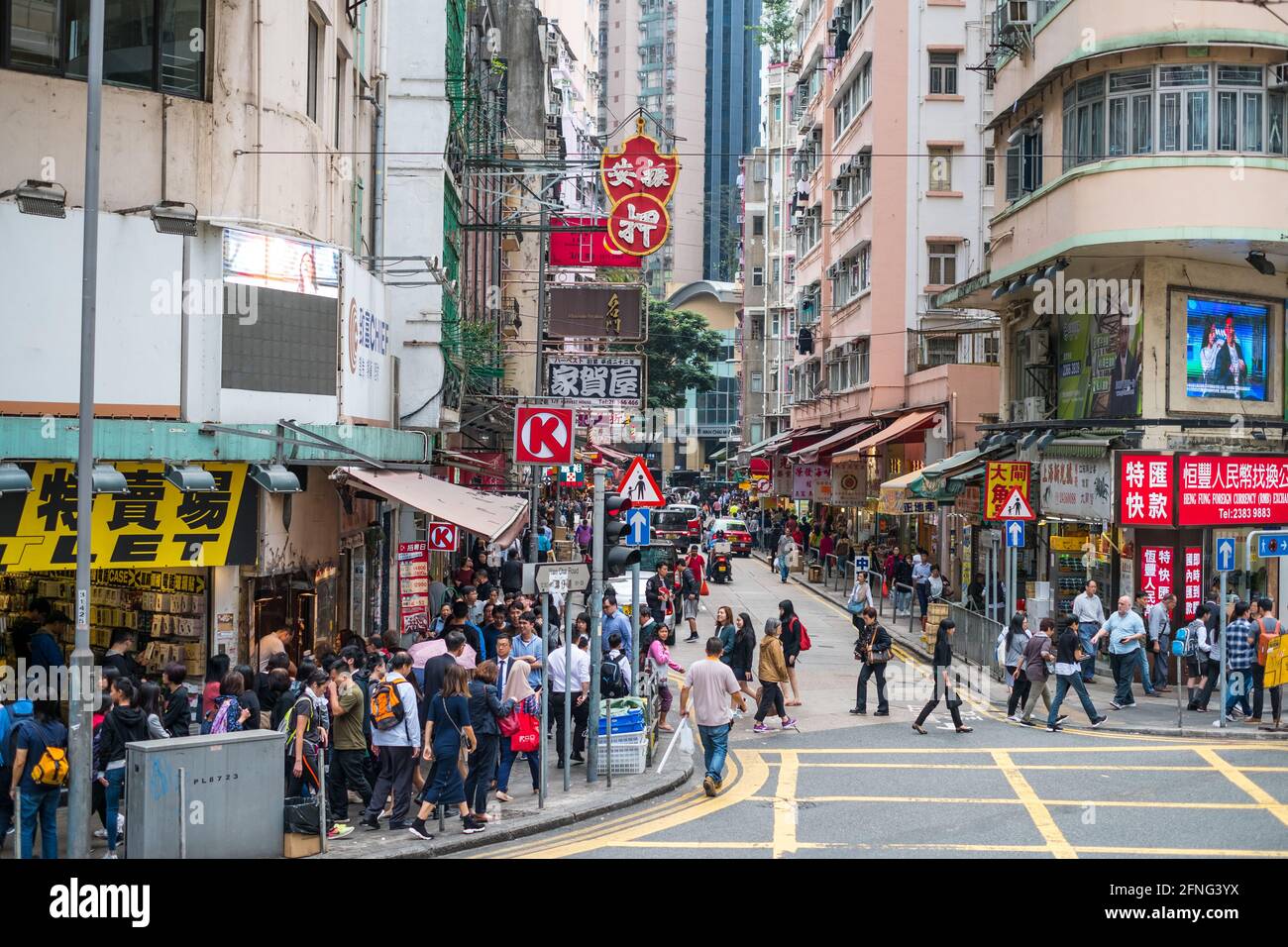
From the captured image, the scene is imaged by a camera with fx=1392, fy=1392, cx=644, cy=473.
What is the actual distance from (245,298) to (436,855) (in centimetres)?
694

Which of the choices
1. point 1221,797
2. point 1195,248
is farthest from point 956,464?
point 1221,797

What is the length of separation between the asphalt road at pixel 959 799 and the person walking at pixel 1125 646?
0.85 meters

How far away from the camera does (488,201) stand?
34312mm

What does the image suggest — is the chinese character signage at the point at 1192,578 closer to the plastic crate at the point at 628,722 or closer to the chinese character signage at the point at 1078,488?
the chinese character signage at the point at 1078,488

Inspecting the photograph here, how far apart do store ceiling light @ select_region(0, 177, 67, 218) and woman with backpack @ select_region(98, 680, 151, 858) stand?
4685 millimetres

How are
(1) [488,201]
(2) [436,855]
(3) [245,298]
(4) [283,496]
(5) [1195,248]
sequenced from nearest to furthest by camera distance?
(2) [436,855] → (3) [245,298] → (4) [283,496] → (5) [1195,248] → (1) [488,201]

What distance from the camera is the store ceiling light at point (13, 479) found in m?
12.8

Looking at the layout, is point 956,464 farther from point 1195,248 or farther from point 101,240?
point 101,240

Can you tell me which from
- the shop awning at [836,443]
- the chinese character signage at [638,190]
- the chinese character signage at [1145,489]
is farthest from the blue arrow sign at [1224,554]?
the shop awning at [836,443]

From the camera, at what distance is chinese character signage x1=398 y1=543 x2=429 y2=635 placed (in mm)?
21312

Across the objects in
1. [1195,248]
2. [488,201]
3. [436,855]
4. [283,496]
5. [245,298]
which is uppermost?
[488,201]

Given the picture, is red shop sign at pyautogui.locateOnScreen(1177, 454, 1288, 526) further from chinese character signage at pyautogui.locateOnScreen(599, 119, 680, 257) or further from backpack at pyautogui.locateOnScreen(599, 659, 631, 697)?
backpack at pyautogui.locateOnScreen(599, 659, 631, 697)

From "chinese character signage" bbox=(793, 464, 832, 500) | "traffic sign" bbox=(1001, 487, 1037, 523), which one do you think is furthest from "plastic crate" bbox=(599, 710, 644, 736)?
"chinese character signage" bbox=(793, 464, 832, 500)

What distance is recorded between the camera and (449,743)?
1291 centimetres
